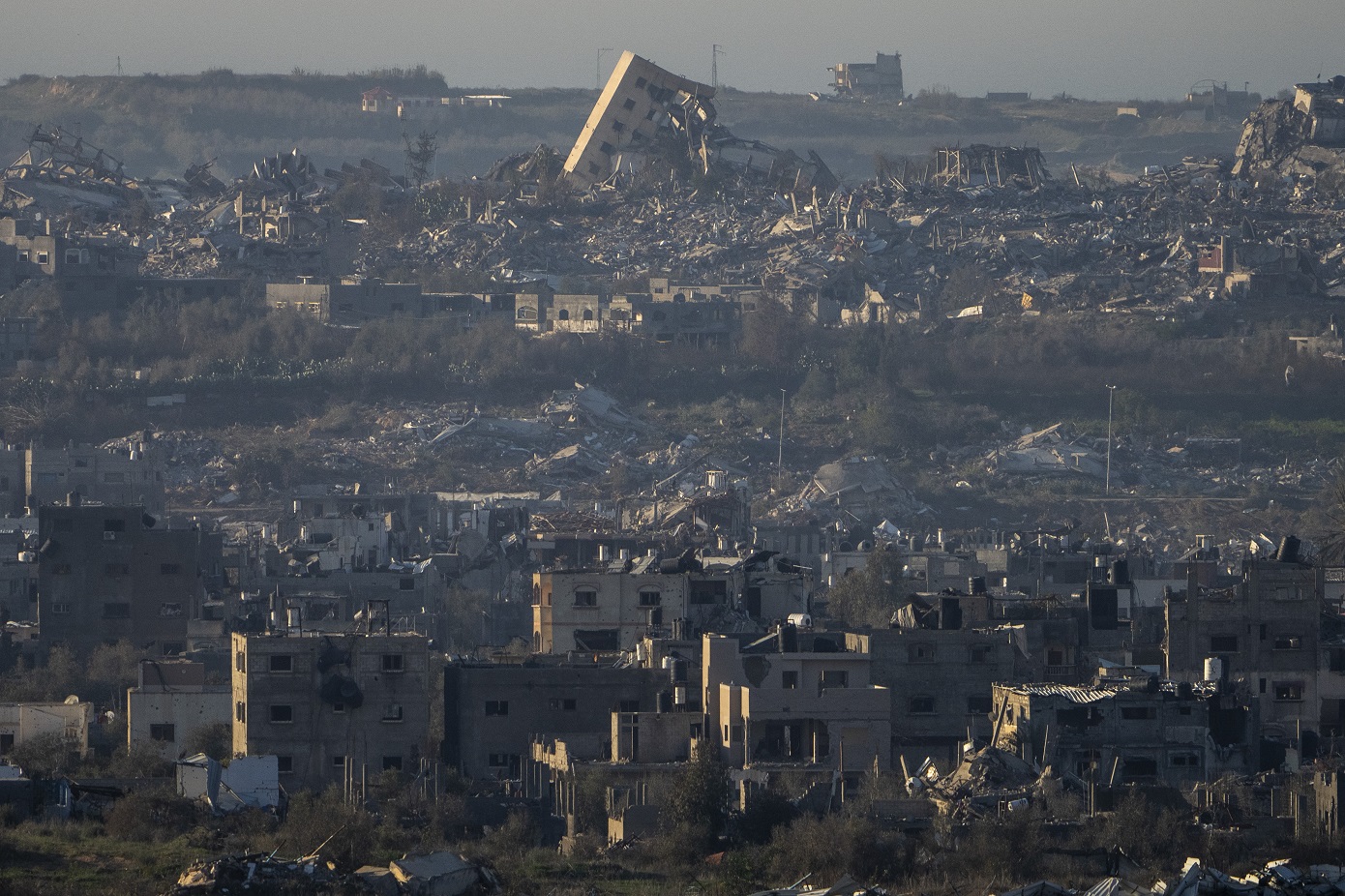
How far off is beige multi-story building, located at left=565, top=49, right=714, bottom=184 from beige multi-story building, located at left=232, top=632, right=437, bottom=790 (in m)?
62.4

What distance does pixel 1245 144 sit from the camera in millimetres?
95688

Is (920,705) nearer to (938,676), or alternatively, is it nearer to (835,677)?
(938,676)

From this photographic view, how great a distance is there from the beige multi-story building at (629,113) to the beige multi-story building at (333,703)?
2456 inches

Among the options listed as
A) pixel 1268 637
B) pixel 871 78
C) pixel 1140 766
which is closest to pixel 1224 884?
pixel 1140 766

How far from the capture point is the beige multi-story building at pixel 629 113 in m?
96.4

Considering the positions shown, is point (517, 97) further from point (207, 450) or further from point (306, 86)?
point (207, 450)

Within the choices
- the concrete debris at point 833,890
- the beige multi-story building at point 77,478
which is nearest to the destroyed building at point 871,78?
the beige multi-story building at point 77,478

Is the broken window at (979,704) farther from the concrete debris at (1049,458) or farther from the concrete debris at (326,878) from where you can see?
the concrete debris at (1049,458)

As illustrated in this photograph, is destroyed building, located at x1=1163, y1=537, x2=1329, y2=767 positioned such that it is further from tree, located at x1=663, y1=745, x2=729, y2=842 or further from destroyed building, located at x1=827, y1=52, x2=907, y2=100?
destroyed building, located at x1=827, y1=52, x2=907, y2=100

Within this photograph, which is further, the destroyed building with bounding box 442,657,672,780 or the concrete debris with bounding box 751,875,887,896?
the destroyed building with bounding box 442,657,672,780

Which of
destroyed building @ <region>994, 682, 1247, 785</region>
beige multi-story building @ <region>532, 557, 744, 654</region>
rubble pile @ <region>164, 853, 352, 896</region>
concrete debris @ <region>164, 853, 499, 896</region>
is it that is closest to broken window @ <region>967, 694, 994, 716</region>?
destroyed building @ <region>994, 682, 1247, 785</region>

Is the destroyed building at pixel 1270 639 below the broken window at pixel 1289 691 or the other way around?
the other way around

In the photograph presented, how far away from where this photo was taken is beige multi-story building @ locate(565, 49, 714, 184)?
316ft

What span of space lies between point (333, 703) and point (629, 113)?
6460cm
